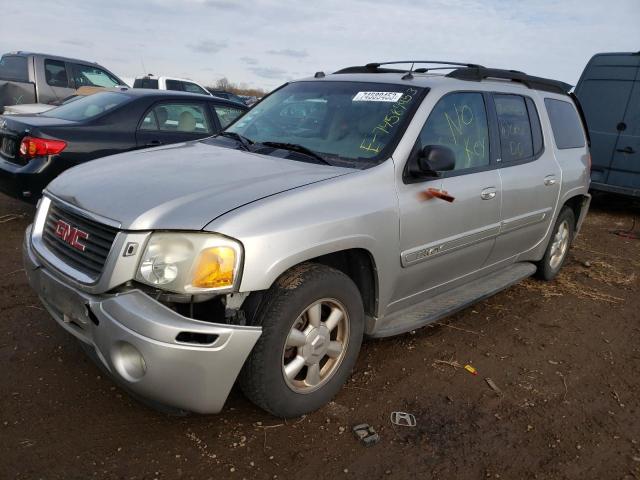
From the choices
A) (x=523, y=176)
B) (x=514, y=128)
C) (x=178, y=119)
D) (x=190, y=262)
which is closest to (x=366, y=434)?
(x=190, y=262)

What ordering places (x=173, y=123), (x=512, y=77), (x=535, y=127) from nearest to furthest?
1. (x=512, y=77)
2. (x=535, y=127)
3. (x=173, y=123)

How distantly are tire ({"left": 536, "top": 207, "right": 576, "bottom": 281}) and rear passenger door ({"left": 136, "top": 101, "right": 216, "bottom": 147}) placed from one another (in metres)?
4.01

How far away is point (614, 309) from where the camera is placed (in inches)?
177

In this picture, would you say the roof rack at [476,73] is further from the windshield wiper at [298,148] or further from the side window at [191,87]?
the side window at [191,87]

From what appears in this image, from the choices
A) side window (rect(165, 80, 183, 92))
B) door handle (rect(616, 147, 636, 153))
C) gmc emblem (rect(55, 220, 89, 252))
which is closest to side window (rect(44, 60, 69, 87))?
side window (rect(165, 80, 183, 92))

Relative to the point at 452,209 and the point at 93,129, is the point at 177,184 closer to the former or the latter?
the point at 452,209

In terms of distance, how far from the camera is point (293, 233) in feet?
7.46

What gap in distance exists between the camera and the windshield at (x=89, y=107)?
5457 millimetres

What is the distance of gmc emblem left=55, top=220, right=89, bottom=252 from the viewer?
7.73 feet

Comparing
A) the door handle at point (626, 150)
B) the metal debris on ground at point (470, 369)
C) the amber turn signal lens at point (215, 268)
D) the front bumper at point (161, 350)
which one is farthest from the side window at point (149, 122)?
the door handle at point (626, 150)

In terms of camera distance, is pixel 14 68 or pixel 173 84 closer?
pixel 14 68

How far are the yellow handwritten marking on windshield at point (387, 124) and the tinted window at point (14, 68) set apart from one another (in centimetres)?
867

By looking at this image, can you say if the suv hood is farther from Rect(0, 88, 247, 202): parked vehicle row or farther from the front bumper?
Rect(0, 88, 247, 202): parked vehicle row

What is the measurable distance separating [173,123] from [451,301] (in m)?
3.96
